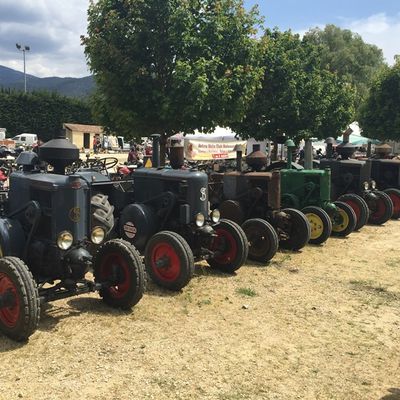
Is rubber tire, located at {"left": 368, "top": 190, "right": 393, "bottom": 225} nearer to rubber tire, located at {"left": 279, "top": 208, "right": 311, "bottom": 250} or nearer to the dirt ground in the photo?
rubber tire, located at {"left": 279, "top": 208, "right": 311, "bottom": 250}

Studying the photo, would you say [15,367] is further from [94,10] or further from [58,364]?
[94,10]

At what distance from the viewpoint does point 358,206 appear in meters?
10.0

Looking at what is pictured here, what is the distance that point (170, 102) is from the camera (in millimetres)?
10141

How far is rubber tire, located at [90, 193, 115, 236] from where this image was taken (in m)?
6.06

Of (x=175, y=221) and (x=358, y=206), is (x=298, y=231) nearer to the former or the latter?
(x=175, y=221)

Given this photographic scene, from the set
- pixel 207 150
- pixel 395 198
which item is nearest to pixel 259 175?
pixel 395 198

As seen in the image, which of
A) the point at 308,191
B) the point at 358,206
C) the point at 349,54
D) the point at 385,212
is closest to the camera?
the point at 308,191

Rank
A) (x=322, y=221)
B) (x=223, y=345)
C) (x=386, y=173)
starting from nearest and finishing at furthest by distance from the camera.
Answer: (x=223, y=345) < (x=322, y=221) < (x=386, y=173)

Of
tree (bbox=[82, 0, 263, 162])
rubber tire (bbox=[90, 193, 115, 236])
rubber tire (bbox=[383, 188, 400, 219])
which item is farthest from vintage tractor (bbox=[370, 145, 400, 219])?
rubber tire (bbox=[90, 193, 115, 236])

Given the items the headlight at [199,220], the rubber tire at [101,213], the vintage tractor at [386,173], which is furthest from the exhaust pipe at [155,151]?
the vintage tractor at [386,173]

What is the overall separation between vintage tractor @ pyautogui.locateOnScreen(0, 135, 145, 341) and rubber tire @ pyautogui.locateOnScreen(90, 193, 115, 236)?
3.04 feet

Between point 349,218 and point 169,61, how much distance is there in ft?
16.2

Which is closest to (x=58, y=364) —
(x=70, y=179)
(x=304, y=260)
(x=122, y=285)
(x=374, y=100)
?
(x=122, y=285)

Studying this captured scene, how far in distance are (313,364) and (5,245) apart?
9.82 ft
